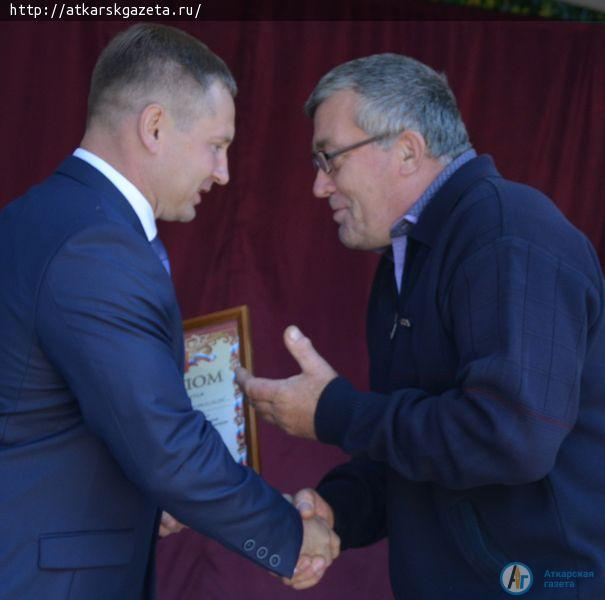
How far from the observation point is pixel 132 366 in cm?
217

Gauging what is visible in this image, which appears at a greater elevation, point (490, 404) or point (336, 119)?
point (336, 119)

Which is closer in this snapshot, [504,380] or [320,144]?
[504,380]

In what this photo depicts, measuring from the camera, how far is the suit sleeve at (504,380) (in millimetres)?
2211

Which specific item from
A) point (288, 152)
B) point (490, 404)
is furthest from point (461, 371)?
point (288, 152)

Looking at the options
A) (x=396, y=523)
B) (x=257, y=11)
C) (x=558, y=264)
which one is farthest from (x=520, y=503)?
(x=257, y=11)

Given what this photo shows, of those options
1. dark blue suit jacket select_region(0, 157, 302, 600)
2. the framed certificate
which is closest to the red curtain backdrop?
the framed certificate

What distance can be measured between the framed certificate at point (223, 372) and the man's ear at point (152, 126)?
0.75 m

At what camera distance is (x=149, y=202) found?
2.52 m

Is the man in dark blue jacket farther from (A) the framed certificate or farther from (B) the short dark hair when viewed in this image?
(B) the short dark hair

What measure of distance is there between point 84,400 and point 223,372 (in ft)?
3.27

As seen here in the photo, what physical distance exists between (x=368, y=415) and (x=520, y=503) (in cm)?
42

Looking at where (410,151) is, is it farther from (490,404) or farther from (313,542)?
(313,542)

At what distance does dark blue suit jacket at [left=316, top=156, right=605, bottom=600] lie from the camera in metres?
2.22

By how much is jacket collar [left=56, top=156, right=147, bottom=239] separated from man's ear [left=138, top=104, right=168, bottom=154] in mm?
148
